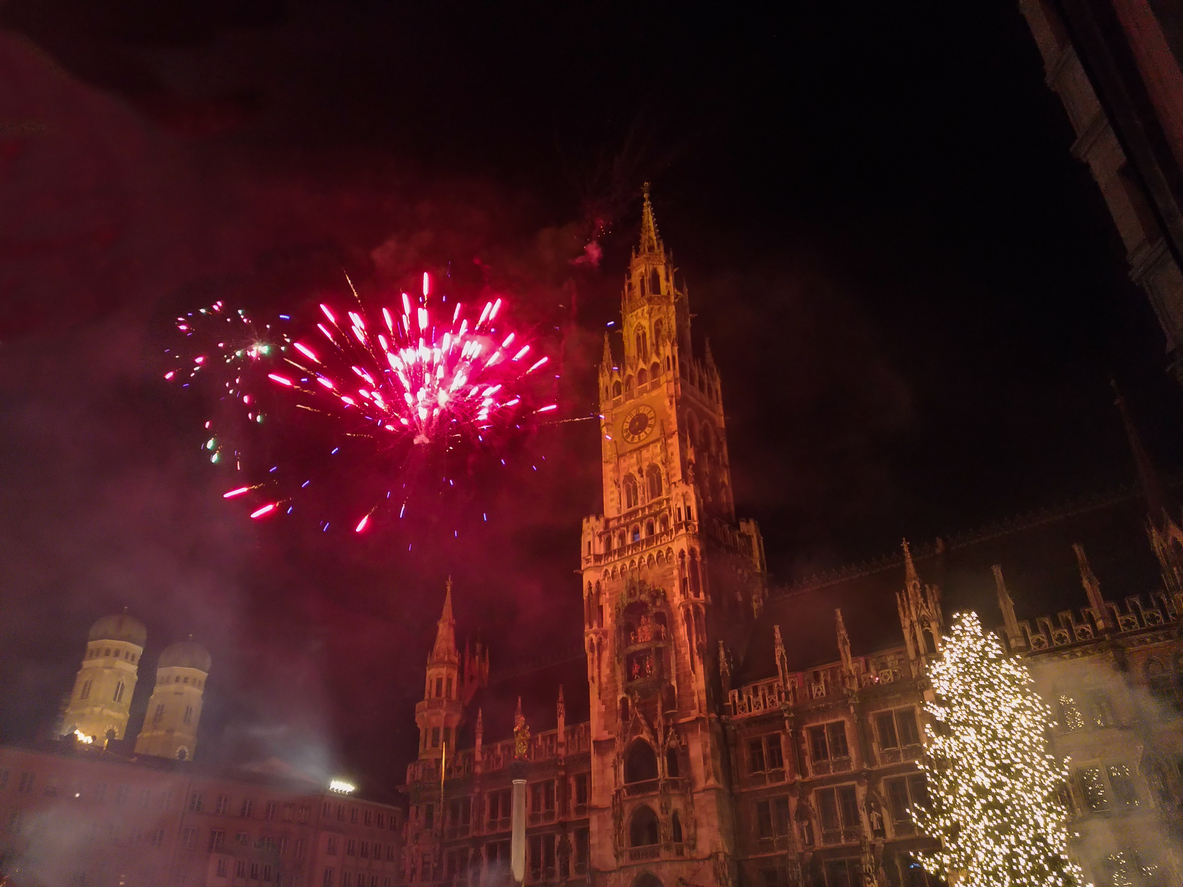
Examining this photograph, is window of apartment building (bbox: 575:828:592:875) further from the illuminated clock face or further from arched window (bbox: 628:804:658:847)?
the illuminated clock face

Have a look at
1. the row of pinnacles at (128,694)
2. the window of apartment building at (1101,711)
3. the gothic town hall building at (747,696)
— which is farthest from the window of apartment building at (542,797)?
the row of pinnacles at (128,694)

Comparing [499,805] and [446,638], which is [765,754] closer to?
[499,805]

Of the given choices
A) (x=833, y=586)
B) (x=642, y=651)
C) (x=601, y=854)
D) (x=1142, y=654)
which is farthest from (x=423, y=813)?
(x=1142, y=654)

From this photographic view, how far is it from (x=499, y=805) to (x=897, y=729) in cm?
2738

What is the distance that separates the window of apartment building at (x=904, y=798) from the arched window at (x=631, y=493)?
74.1ft

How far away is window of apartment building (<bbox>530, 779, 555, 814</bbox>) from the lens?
5103 cm

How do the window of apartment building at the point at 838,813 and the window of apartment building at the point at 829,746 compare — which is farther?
the window of apartment building at the point at 829,746

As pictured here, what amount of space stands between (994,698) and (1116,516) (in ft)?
52.2

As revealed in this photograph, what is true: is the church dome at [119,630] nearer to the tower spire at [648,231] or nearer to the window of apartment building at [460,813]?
the window of apartment building at [460,813]

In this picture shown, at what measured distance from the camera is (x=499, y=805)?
53.5 meters

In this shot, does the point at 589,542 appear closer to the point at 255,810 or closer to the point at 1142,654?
the point at 1142,654

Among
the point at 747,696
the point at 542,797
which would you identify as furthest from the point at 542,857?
the point at 747,696

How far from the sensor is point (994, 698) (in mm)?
30406

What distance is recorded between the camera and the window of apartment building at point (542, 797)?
51.0 meters
